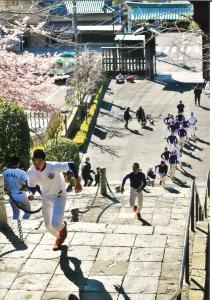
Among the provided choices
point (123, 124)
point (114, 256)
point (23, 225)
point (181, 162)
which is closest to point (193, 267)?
point (114, 256)

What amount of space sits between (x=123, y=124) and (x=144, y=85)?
7014 millimetres

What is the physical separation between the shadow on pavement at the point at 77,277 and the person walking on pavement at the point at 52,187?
35cm

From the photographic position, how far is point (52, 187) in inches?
332

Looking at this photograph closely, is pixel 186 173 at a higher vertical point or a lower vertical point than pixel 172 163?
lower

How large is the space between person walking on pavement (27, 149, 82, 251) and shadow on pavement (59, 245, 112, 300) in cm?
35

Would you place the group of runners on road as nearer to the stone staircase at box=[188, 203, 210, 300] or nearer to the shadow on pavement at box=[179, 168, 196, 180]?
the stone staircase at box=[188, 203, 210, 300]

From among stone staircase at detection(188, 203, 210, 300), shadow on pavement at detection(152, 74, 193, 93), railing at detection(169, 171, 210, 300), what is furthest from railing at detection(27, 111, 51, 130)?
stone staircase at detection(188, 203, 210, 300)

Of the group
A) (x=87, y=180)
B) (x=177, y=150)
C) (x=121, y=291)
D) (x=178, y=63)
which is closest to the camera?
(x=121, y=291)

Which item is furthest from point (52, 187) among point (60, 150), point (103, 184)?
point (60, 150)

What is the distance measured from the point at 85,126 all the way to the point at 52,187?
64.9 ft

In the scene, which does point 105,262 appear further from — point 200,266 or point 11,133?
point 11,133

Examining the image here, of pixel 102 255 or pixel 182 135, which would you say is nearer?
pixel 102 255

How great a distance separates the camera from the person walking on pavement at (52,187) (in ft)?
27.0

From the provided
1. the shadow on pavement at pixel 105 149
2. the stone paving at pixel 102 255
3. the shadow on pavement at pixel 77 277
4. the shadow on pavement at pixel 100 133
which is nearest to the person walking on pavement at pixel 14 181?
the stone paving at pixel 102 255
